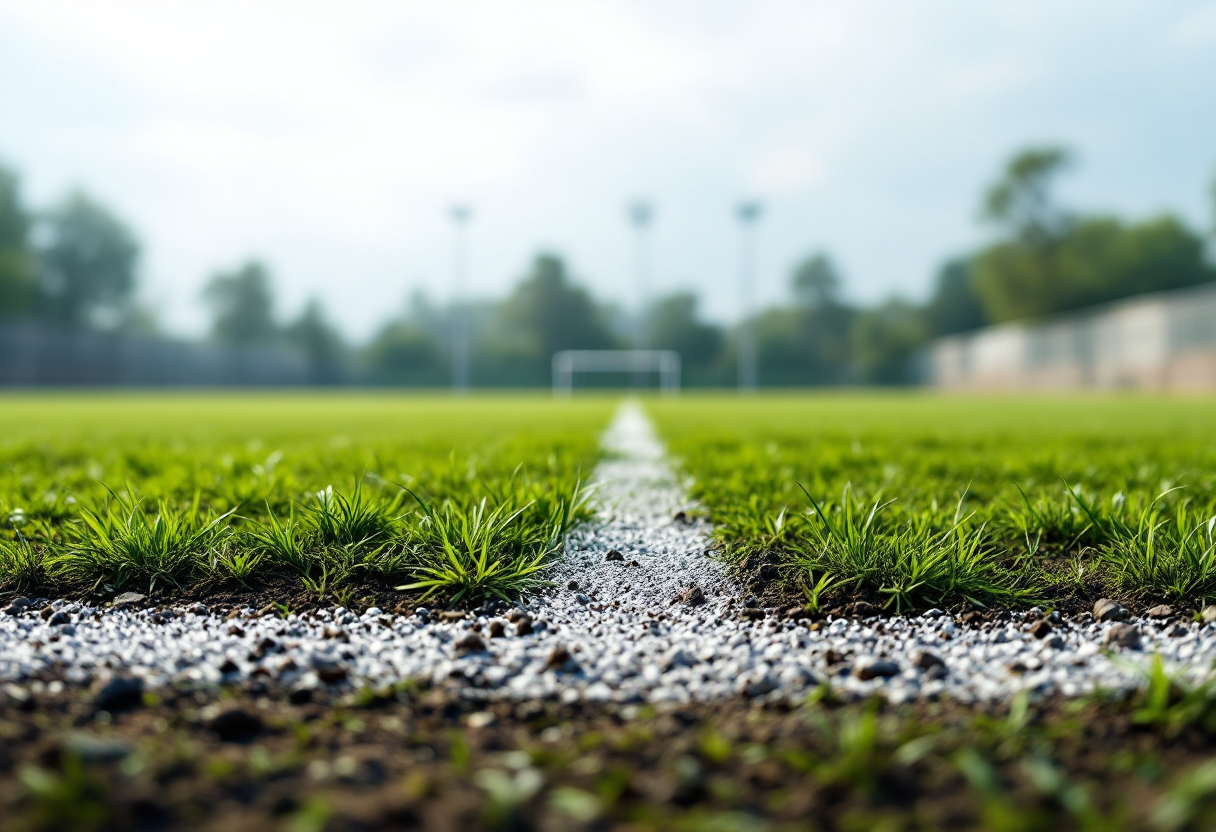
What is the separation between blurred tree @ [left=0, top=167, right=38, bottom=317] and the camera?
43.8 metres

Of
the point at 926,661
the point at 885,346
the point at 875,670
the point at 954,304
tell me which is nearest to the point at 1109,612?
the point at 926,661

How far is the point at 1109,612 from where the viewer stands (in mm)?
1811

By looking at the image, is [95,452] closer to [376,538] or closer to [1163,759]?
[376,538]

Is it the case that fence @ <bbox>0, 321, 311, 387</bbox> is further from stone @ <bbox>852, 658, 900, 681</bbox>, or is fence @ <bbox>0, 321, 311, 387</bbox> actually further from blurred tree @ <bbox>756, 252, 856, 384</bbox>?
stone @ <bbox>852, 658, 900, 681</bbox>

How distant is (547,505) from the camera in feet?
8.55

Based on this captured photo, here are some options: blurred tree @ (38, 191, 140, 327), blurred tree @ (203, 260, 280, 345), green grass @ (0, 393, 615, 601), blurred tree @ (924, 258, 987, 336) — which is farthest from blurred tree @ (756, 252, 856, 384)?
green grass @ (0, 393, 615, 601)

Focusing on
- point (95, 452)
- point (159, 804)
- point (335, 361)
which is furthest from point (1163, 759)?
point (335, 361)

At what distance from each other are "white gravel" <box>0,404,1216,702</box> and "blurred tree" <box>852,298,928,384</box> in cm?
5933

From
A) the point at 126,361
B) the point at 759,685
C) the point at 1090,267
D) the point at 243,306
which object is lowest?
the point at 759,685

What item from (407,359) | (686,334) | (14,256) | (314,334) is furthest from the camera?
(314,334)

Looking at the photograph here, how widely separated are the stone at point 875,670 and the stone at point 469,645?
2.32 feet

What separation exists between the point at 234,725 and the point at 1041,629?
5.00 feet

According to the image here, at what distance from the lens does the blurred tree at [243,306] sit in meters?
61.7

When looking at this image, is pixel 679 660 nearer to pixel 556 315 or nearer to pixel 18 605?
pixel 18 605
